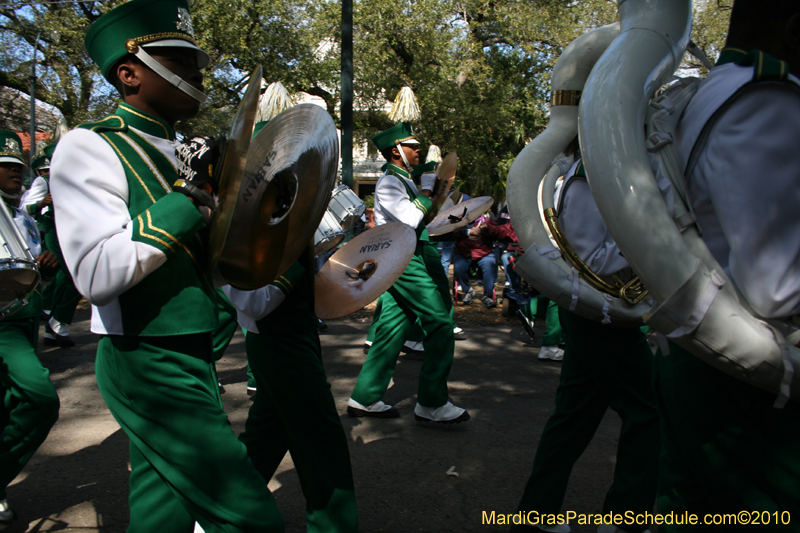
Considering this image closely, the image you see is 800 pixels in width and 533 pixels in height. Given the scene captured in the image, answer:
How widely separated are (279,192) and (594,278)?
1.25 meters

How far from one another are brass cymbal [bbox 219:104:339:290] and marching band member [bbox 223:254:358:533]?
16.8 inches

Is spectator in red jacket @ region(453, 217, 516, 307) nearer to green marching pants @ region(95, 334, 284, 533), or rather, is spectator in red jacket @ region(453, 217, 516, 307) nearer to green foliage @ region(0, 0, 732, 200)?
green foliage @ region(0, 0, 732, 200)

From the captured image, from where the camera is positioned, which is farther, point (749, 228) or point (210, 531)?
point (210, 531)

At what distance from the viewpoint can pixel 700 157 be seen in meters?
1.37

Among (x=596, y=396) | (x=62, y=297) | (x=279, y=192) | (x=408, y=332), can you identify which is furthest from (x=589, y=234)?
(x=62, y=297)

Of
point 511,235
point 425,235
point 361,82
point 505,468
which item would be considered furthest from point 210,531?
point 361,82

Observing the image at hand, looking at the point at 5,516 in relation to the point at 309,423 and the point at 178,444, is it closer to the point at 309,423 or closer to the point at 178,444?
the point at 309,423

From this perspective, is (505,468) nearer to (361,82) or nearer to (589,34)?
(589,34)

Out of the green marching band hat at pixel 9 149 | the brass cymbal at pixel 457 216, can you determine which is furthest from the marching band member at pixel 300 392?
the brass cymbal at pixel 457 216

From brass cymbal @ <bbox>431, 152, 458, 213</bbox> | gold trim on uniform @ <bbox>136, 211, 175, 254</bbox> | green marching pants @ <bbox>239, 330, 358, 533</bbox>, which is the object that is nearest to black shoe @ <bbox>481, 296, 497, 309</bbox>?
brass cymbal @ <bbox>431, 152, 458, 213</bbox>

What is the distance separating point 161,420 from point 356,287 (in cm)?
107

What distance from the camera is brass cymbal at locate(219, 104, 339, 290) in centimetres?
175

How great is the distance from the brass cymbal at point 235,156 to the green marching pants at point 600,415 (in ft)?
5.16

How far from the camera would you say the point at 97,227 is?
1.65m
